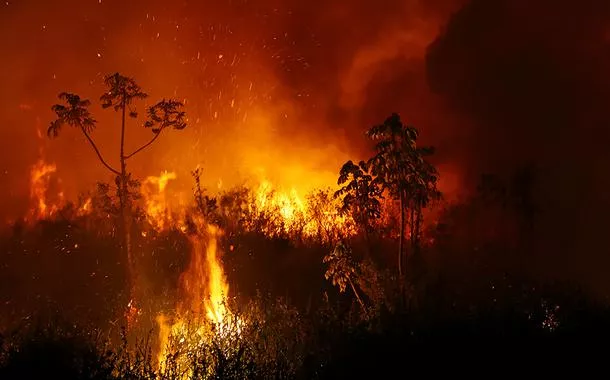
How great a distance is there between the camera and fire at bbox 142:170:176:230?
27.6 m

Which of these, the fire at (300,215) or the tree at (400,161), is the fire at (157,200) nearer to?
the fire at (300,215)

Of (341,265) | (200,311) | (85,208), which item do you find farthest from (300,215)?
(341,265)

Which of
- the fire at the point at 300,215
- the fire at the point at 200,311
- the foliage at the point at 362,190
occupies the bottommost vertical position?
the fire at the point at 200,311

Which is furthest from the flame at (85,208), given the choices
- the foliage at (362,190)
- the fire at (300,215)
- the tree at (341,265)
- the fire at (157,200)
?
the tree at (341,265)

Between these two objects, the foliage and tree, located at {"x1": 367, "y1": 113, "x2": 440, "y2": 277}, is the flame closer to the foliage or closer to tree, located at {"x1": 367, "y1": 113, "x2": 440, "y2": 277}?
the foliage

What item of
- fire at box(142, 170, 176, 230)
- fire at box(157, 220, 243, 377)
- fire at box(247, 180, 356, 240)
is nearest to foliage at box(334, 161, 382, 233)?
fire at box(157, 220, 243, 377)

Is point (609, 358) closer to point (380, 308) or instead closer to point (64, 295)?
point (380, 308)

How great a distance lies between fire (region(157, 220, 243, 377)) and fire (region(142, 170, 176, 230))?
295 inches

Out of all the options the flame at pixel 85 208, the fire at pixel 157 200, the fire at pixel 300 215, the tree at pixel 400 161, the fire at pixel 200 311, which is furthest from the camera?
the flame at pixel 85 208

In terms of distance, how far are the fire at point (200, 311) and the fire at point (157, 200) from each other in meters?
7.50

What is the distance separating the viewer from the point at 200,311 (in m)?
12.5

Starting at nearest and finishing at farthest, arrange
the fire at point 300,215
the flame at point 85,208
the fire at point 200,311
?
the fire at point 200,311, the fire at point 300,215, the flame at point 85,208

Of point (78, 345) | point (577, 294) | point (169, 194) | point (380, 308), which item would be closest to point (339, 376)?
point (380, 308)

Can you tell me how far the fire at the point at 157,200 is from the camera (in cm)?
2761
